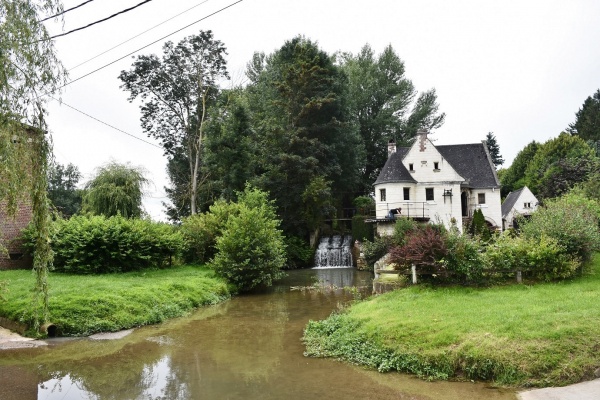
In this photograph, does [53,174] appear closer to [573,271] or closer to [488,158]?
[573,271]

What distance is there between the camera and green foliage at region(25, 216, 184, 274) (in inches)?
712

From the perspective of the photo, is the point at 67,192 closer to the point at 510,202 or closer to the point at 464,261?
the point at 510,202

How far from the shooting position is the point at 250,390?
25.6 feet

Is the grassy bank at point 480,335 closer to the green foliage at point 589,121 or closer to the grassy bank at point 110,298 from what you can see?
the grassy bank at point 110,298

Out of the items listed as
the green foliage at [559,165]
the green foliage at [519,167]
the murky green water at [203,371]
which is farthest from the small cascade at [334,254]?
the green foliage at [519,167]

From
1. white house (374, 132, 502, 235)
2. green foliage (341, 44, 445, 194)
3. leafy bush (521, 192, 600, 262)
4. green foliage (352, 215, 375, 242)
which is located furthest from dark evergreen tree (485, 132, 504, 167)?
leafy bush (521, 192, 600, 262)

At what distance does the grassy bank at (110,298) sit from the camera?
12.3 meters

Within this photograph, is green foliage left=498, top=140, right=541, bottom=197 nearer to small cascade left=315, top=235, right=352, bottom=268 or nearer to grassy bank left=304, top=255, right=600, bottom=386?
small cascade left=315, top=235, right=352, bottom=268

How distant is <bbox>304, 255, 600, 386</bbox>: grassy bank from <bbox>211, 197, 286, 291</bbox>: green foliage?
787 centimetres

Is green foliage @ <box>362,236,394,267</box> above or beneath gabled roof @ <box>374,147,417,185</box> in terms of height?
beneath

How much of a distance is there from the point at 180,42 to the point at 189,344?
31240 millimetres

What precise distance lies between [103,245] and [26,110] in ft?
41.1

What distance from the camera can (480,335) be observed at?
830cm

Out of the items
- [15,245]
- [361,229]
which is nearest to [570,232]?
[361,229]
